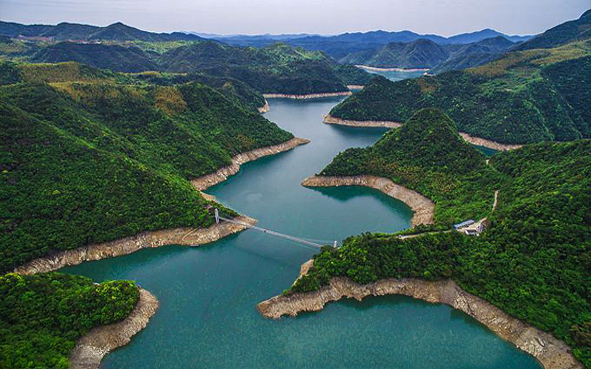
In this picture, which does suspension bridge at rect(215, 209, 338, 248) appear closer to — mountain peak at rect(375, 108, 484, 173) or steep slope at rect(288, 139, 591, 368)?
steep slope at rect(288, 139, 591, 368)

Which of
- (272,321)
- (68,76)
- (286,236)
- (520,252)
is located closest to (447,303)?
(520,252)

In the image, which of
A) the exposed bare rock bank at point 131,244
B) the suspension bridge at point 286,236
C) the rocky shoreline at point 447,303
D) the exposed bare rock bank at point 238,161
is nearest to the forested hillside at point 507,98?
the exposed bare rock bank at point 238,161

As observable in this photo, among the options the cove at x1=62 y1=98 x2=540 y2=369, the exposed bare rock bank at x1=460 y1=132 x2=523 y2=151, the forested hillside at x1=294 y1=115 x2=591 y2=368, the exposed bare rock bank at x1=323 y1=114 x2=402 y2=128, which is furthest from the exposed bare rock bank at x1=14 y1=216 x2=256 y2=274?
the exposed bare rock bank at x1=323 y1=114 x2=402 y2=128

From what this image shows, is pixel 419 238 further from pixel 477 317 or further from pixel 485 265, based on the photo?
pixel 477 317

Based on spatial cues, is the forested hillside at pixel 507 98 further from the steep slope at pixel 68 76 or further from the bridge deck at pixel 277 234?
the bridge deck at pixel 277 234

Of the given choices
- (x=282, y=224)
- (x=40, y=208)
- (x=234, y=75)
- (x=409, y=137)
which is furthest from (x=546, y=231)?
(x=234, y=75)

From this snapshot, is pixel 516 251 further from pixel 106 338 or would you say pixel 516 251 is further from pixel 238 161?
pixel 238 161
